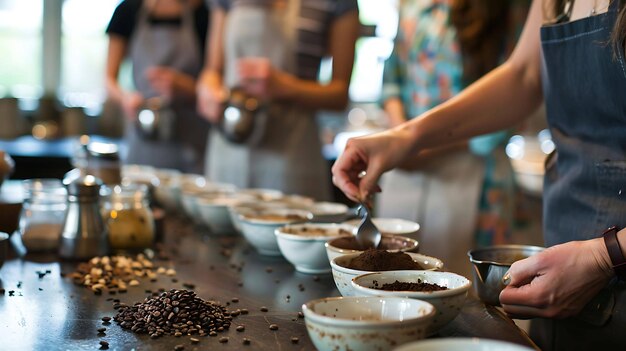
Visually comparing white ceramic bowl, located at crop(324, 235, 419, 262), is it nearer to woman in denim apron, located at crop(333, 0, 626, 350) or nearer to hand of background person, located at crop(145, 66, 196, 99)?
woman in denim apron, located at crop(333, 0, 626, 350)

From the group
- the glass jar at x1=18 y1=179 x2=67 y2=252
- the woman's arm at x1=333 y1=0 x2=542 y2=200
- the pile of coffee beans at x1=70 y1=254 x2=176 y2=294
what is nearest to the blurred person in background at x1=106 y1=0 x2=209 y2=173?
the glass jar at x1=18 y1=179 x2=67 y2=252

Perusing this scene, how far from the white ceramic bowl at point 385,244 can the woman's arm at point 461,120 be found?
103 millimetres

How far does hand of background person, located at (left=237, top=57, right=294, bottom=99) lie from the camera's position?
2930 millimetres

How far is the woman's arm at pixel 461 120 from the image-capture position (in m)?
1.63

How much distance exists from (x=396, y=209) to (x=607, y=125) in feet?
5.64

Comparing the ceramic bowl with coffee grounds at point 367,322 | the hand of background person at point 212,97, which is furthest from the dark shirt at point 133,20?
the ceramic bowl with coffee grounds at point 367,322

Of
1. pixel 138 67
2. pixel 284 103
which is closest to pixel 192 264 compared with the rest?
pixel 284 103

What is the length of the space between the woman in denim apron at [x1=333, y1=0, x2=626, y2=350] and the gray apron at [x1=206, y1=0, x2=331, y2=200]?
4.97 ft

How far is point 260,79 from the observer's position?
9.64 ft

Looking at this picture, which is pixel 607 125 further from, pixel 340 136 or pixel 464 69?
pixel 340 136

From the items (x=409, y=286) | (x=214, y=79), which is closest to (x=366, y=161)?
(x=409, y=286)

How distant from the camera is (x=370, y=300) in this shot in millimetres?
1118

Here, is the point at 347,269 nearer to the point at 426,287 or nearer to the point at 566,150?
the point at 426,287

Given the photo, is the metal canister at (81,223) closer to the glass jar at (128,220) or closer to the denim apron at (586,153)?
the glass jar at (128,220)
